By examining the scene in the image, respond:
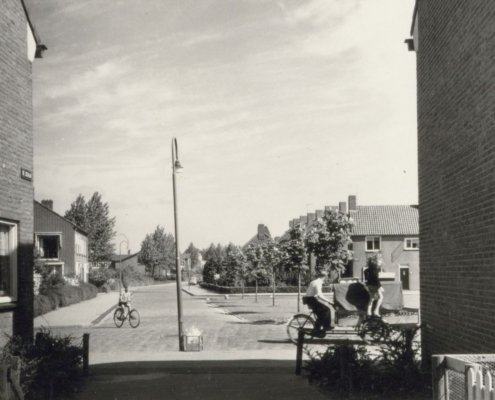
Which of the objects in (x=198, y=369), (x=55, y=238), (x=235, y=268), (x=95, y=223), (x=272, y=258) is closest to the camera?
(x=198, y=369)

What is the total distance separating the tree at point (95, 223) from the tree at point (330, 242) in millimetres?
85493

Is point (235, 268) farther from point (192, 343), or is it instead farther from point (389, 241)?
point (192, 343)

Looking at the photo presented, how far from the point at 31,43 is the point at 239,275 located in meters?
40.4

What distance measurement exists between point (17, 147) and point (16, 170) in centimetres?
37

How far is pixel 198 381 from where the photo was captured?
10.1 metres

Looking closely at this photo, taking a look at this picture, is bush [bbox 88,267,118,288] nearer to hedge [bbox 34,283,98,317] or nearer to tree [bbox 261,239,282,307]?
hedge [bbox 34,283,98,317]

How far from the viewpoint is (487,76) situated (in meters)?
7.23

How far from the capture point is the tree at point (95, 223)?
10556 centimetres

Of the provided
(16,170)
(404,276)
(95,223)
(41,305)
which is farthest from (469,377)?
(95,223)

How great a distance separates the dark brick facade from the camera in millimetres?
10031

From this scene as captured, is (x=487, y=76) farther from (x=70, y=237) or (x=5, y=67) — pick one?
(x=70, y=237)

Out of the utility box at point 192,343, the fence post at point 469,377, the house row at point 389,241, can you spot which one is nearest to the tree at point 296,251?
the utility box at point 192,343

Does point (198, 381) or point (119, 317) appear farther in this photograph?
point (119, 317)

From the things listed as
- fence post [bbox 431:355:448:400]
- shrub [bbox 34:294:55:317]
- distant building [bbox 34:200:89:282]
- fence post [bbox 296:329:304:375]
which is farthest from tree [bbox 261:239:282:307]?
fence post [bbox 431:355:448:400]
